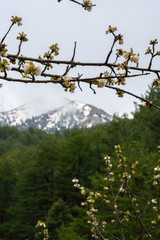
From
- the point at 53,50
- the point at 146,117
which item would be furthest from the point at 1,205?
the point at 53,50

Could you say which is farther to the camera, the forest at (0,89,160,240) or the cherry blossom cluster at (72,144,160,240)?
the forest at (0,89,160,240)

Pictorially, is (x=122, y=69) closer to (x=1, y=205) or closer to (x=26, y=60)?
(x=26, y=60)

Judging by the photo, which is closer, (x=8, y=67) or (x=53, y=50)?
(x=8, y=67)

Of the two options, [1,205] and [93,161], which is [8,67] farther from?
[1,205]

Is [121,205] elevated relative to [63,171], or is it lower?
lower

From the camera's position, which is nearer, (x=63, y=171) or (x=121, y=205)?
(x=121, y=205)

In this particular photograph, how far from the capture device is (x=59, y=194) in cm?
2083

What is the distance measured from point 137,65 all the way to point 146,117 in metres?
17.2

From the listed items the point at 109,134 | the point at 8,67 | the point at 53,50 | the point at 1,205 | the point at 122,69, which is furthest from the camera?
the point at 1,205

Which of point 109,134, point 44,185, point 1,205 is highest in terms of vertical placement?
point 109,134

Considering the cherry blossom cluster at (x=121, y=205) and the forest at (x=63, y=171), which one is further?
the forest at (x=63, y=171)

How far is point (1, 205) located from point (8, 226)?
2.57m

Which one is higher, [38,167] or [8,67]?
[38,167]

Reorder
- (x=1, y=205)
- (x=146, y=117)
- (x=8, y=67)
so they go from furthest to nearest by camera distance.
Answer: (x=1, y=205)
(x=146, y=117)
(x=8, y=67)
